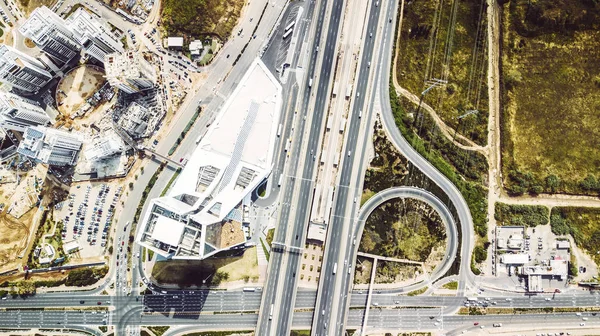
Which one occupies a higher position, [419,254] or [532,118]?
[532,118]

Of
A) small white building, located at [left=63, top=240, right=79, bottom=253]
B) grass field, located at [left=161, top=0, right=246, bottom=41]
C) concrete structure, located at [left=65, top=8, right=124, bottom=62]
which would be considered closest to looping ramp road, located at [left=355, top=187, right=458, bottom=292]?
grass field, located at [left=161, top=0, right=246, bottom=41]

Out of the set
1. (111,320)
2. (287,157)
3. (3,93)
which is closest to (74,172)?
(3,93)

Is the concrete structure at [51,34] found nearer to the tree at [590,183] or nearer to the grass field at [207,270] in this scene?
the grass field at [207,270]

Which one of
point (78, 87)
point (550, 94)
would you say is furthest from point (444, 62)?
point (78, 87)

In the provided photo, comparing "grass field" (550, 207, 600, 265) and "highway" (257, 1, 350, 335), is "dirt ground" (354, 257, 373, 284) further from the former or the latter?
"grass field" (550, 207, 600, 265)

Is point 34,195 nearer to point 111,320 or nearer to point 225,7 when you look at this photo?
point 111,320

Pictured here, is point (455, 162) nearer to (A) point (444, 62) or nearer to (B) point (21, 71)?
(A) point (444, 62)
